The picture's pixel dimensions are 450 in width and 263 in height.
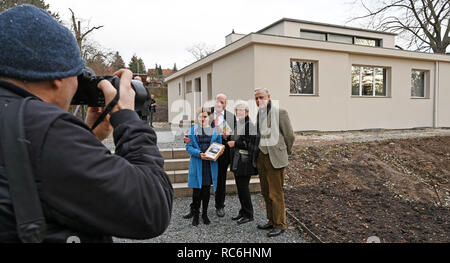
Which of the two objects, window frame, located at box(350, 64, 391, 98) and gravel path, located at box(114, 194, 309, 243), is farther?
window frame, located at box(350, 64, 391, 98)

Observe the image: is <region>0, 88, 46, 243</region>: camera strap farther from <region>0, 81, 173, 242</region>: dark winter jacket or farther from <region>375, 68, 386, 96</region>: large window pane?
<region>375, 68, 386, 96</region>: large window pane

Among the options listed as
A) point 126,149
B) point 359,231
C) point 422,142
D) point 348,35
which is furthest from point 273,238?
point 348,35

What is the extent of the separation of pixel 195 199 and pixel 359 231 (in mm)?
2634

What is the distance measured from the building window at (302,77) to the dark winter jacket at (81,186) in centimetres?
1152

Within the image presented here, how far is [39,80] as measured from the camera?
0.79 m

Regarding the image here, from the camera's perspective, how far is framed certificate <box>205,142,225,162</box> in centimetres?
455

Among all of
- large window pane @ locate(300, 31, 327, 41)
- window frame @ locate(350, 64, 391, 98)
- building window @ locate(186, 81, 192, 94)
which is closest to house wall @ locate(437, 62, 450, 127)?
window frame @ locate(350, 64, 391, 98)

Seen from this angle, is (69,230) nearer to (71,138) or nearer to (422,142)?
(71,138)

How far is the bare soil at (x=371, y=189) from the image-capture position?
4.34 meters

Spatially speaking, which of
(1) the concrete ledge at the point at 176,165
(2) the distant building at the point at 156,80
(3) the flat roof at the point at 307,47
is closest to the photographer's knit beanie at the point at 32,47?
(2) the distant building at the point at 156,80

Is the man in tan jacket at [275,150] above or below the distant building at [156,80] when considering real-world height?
below

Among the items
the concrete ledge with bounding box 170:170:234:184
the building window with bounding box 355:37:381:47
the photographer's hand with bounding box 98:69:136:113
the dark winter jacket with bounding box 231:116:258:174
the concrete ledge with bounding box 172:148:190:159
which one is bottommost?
the concrete ledge with bounding box 170:170:234:184

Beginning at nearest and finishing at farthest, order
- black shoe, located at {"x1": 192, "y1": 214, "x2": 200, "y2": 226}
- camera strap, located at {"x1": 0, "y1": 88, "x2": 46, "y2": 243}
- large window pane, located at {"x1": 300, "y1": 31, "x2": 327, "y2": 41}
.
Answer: camera strap, located at {"x1": 0, "y1": 88, "x2": 46, "y2": 243}, black shoe, located at {"x1": 192, "y1": 214, "x2": 200, "y2": 226}, large window pane, located at {"x1": 300, "y1": 31, "x2": 327, "y2": 41}

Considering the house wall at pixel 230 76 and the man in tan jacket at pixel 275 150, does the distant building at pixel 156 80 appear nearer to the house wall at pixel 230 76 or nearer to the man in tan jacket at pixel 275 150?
the man in tan jacket at pixel 275 150
